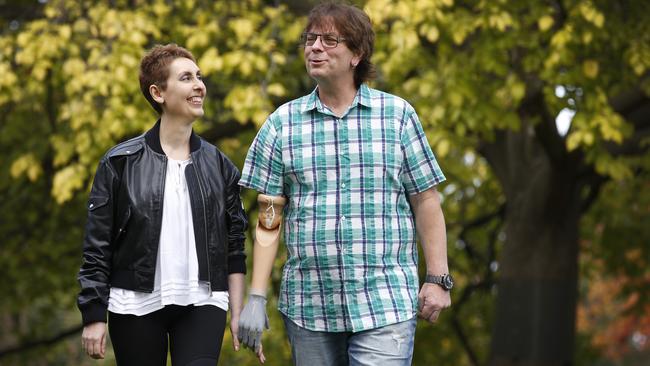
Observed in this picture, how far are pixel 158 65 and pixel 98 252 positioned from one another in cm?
70

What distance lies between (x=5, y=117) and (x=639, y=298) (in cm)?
779

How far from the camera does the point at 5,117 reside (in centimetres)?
1057

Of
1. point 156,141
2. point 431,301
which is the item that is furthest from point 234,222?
point 431,301

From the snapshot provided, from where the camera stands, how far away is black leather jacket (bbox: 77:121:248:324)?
4031mm

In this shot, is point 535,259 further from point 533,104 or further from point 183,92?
point 183,92

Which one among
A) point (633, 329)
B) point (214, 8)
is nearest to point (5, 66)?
point (214, 8)

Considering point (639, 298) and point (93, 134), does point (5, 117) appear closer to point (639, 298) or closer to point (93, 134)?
point (93, 134)

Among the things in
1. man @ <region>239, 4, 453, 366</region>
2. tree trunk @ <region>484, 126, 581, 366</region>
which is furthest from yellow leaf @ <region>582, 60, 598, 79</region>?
man @ <region>239, 4, 453, 366</region>

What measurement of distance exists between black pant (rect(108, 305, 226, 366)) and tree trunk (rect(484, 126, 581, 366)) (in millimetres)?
6591

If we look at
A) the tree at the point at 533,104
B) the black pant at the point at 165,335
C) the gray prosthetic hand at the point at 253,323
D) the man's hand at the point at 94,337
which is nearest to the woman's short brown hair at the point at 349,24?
the gray prosthetic hand at the point at 253,323

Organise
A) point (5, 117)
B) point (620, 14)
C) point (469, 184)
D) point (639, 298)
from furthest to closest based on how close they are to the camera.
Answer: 1. point (639, 298)
2. point (469, 184)
3. point (5, 117)
4. point (620, 14)

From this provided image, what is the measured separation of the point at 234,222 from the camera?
→ 4332 mm

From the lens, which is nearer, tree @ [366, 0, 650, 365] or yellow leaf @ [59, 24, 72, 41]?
tree @ [366, 0, 650, 365]

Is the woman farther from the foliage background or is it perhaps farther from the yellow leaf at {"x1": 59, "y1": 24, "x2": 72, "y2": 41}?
the yellow leaf at {"x1": 59, "y1": 24, "x2": 72, "y2": 41}
